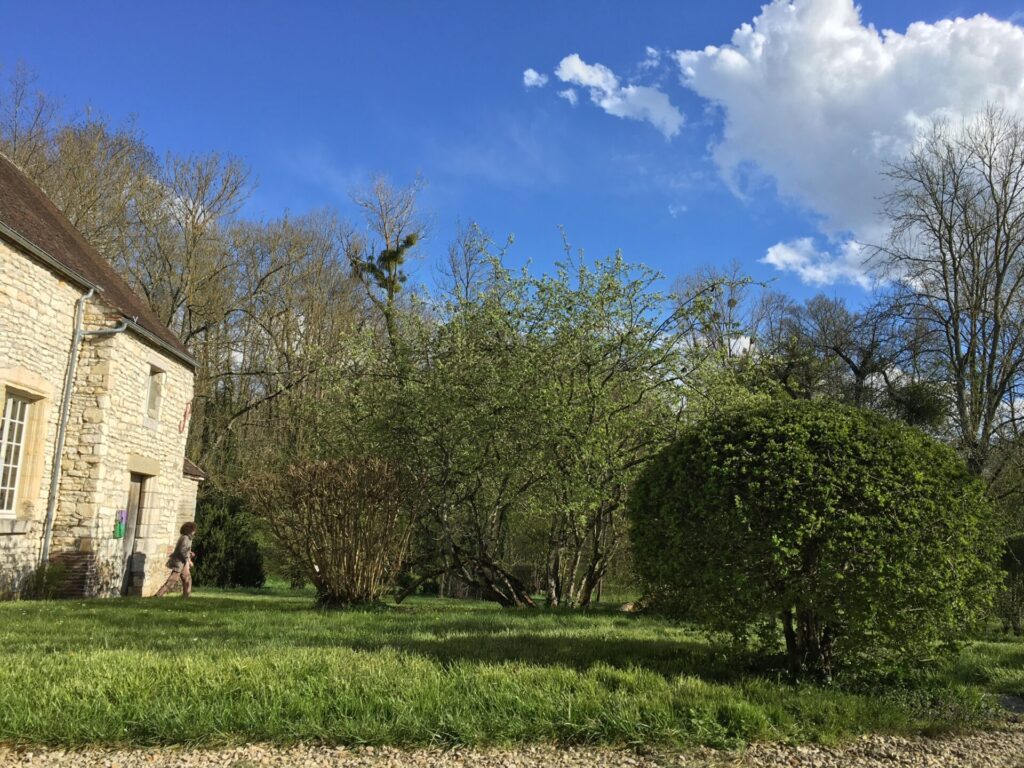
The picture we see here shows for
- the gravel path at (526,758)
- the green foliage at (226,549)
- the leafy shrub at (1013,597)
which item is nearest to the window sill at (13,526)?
the green foliage at (226,549)

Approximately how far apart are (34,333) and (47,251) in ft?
4.50

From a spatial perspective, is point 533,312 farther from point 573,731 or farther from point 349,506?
point 573,731

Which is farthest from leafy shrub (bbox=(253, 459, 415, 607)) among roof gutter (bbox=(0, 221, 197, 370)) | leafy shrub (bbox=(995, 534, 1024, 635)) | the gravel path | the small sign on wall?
leafy shrub (bbox=(995, 534, 1024, 635))

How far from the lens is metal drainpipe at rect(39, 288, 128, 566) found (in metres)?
12.1

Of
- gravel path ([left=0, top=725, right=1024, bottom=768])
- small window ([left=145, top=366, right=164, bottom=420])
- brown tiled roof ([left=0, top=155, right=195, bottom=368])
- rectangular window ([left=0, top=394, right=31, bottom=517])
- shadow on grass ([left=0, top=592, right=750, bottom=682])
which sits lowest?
gravel path ([left=0, top=725, right=1024, bottom=768])

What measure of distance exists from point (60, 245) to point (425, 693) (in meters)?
Answer: 12.5

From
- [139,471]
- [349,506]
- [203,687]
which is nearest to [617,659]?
[203,687]

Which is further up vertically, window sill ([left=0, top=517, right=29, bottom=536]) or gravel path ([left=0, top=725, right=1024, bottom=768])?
window sill ([left=0, top=517, right=29, bottom=536])

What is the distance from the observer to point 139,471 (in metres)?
14.3


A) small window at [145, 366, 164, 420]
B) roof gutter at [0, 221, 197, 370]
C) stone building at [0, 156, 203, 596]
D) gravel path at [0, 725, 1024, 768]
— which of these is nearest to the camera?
gravel path at [0, 725, 1024, 768]

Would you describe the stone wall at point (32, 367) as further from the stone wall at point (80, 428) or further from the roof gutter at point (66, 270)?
the roof gutter at point (66, 270)

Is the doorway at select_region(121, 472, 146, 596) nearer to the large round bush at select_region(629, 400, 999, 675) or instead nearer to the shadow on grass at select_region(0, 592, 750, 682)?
the shadow on grass at select_region(0, 592, 750, 682)

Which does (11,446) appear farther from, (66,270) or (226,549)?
(226,549)

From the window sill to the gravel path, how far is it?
9151 millimetres
